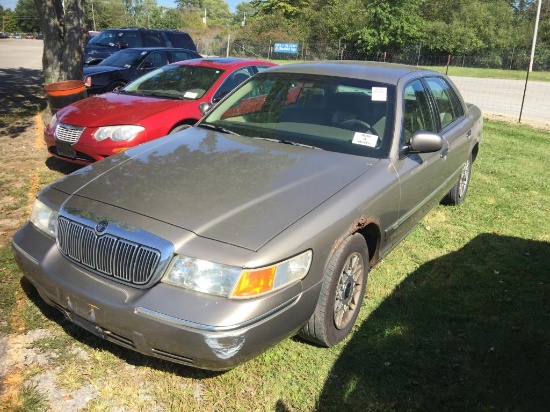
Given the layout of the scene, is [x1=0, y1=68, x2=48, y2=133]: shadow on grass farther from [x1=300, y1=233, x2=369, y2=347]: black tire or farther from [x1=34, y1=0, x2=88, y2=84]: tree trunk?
[x1=300, y1=233, x2=369, y2=347]: black tire

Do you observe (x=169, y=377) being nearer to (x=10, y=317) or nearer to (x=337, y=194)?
(x=10, y=317)

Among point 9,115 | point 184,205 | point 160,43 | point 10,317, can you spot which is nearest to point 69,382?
point 10,317

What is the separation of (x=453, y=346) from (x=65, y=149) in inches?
183

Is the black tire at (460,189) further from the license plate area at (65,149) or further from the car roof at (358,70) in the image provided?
the license plate area at (65,149)

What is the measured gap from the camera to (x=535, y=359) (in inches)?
126

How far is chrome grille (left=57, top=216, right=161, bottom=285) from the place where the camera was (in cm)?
247

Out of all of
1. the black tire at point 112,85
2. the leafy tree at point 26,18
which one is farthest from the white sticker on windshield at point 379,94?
the leafy tree at point 26,18

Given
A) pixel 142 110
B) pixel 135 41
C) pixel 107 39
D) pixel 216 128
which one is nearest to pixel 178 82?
pixel 142 110

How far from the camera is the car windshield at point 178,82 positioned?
649cm

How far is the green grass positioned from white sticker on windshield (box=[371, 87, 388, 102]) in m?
1.46

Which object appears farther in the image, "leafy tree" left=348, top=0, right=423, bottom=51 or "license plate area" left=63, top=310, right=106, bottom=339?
"leafy tree" left=348, top=0, right=423, bottom=51

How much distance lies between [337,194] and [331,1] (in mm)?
59761

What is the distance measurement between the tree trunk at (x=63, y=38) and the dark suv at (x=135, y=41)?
537 cm

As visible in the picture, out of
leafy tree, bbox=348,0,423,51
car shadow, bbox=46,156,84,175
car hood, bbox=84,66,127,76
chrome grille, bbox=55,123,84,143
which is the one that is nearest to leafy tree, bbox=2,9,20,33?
leafy tree, bbox=348,0,423,51
